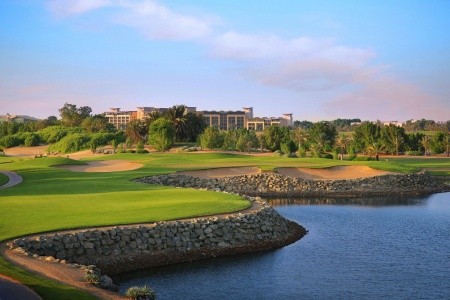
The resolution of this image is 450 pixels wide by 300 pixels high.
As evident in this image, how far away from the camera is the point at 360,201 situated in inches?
1842

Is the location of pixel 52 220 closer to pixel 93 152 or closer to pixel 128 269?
pixel 128 269

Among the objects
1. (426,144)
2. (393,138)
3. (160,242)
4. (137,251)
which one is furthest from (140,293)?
(393,138)

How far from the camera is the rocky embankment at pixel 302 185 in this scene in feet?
167

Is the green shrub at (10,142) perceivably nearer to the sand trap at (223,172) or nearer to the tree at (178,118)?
the tree at (178,118)

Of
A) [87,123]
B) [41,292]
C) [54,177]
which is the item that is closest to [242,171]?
[54,177]

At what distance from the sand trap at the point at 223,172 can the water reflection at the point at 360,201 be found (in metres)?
9.25

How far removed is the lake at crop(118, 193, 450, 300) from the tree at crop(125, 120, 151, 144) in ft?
240

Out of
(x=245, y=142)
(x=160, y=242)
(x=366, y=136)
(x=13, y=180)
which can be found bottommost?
(x=160, y=242)

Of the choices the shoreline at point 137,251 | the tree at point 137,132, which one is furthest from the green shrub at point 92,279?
the tree at point 137,132

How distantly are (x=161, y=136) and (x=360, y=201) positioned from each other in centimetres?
4706

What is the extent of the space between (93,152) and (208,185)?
50909mm

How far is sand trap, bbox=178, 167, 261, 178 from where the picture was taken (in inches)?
2157

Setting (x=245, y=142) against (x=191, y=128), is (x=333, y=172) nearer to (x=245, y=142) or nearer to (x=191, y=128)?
(x=245, y=142)

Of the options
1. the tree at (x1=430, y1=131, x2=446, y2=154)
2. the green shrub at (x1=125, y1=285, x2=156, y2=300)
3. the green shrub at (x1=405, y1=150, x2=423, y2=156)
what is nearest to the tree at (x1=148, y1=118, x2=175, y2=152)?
the green shrub at (x1=405, y1=150, x2=423, y2=156)
